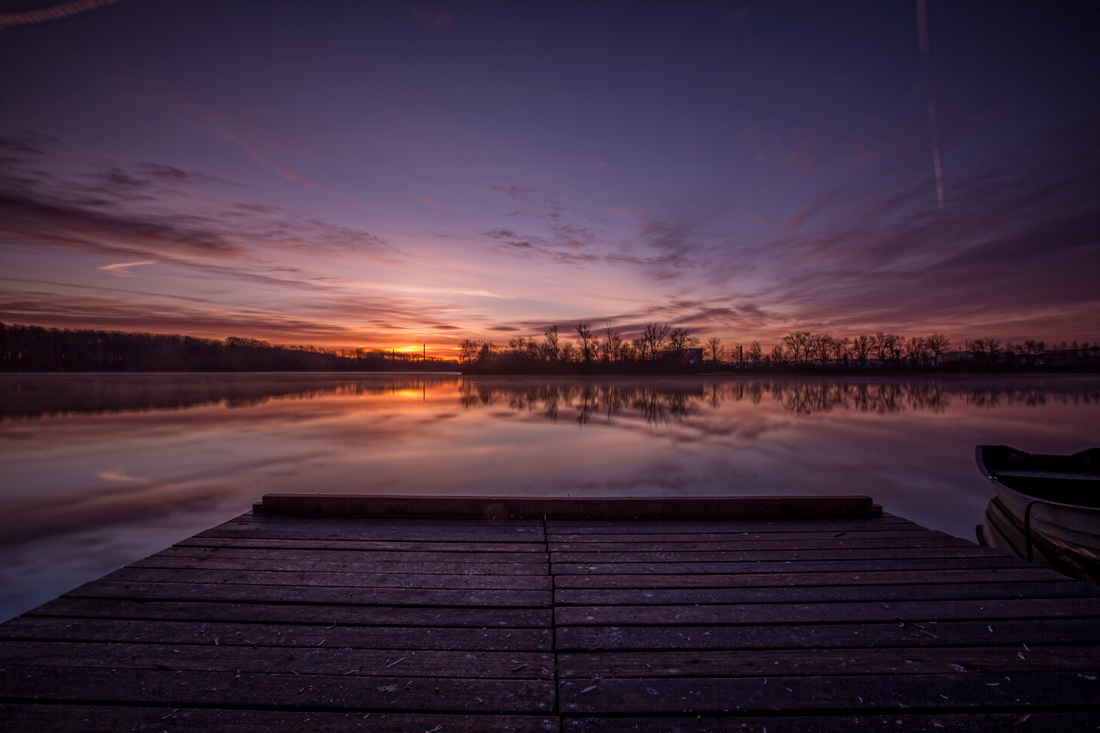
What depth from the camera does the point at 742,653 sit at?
82.6 inches

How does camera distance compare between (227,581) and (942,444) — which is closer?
(227,581)

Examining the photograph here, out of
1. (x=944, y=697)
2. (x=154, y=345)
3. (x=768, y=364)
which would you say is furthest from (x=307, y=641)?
(x=154, y=345)

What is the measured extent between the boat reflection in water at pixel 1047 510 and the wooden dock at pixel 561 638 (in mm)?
1107

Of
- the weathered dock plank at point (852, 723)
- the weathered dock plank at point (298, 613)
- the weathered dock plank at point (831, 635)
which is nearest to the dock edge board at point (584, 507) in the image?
the weathered dock plank at point (298, 613)

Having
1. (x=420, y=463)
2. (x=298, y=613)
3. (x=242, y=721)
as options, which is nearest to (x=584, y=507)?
(x=298, y=613)

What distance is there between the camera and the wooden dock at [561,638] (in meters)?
1.75

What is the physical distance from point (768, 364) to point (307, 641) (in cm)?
9068

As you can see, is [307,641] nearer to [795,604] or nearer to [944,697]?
[795,604]

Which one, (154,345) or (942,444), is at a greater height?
(154,345)

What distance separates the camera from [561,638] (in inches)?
87.1

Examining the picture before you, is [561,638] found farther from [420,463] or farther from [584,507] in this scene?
[420,463]

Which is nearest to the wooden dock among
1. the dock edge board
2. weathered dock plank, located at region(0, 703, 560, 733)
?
weathered dock plank, located at region(0, 703, 560, 733)

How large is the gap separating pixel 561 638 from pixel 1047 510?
4.52m

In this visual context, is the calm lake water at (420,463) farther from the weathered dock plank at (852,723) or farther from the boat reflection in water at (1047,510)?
the weathered dock plank at (852,723)
